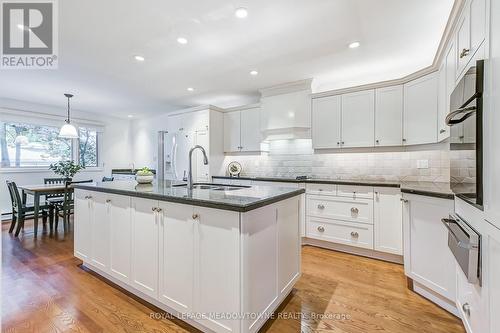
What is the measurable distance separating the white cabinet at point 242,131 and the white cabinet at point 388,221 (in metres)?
2.11

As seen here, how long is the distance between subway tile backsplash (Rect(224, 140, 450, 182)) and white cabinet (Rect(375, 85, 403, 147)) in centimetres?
26

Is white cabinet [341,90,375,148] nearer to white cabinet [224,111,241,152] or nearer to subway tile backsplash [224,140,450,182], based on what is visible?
subway tile backsplash [224,140,450,182]

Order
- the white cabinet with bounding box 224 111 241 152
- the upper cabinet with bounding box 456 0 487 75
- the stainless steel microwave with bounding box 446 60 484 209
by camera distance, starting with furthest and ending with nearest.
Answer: the white cabinet with bounding box 224 111 241 152
the upper cabinet with bounding box 456 0 487 75
the stainless steel microwave with bounding box 446 60 484 209

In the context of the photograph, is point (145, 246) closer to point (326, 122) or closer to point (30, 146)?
point (326, 122)

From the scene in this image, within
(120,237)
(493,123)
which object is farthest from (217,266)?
(493,123)

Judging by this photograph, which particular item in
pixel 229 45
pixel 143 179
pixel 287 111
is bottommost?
pixel 143 179

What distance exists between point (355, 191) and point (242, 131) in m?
2.25

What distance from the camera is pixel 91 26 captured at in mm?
2260

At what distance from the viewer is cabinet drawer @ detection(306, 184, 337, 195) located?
10.5 feet

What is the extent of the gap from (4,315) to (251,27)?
3170 millimetres

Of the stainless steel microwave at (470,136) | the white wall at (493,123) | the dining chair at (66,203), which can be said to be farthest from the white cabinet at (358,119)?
the dining chair at (66,203)

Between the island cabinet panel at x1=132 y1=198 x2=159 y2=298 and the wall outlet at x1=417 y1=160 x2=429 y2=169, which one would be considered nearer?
the island cabinet panel at x1=132 y1=198 x2=159 y2=298

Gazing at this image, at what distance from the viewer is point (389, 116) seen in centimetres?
312

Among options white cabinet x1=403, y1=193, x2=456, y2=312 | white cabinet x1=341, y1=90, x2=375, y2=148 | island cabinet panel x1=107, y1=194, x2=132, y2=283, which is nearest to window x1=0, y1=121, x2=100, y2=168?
island cabinet panel x1=107, y1=194, x2=132, y2=283
